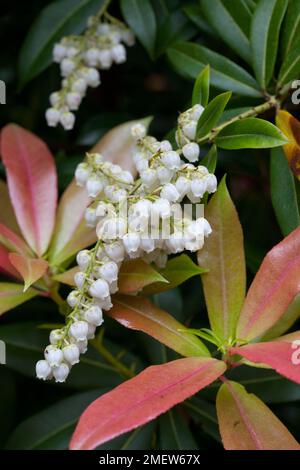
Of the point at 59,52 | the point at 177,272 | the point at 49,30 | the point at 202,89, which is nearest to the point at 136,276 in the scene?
the point at 177,272

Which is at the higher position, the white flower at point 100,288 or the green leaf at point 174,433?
the white flower at point 100,288

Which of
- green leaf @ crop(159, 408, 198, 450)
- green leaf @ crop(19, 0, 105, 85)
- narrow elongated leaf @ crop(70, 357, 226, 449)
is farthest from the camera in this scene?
green leaf @ crop(19, 0, 105, 85)

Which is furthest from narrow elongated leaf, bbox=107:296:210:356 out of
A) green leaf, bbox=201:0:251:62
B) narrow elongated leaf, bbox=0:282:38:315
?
green leaf, bbox=201:0:251:62

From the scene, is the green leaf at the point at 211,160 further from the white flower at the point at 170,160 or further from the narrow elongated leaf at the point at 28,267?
the narrow elongated leaf at the point at 28,267

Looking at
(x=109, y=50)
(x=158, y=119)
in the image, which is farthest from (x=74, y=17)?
(x=158, y=119)

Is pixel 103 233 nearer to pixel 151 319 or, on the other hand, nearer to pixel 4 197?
pixel 151 319

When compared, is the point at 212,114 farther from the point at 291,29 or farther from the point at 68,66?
the point at 68,66

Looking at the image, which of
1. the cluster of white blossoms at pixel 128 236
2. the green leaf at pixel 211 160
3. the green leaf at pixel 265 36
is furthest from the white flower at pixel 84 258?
the green leaf at pixel 265 36

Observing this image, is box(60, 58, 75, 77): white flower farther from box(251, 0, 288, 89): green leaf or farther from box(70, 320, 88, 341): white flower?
box(70, 320, 88, 341): white flower
